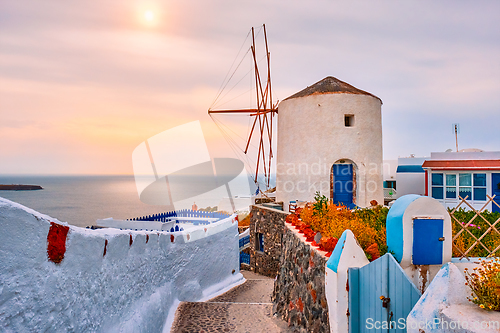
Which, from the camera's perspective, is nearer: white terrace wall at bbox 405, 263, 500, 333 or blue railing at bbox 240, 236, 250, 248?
white terrace wall at bbox 405, 263, 500, 333

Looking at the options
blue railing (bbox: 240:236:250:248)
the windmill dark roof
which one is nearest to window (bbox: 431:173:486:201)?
the windmill dark roof

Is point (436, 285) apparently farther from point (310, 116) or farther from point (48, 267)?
point (310, 116)

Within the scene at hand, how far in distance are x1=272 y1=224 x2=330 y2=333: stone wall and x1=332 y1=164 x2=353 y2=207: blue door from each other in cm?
642

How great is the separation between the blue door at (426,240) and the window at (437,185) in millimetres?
9877

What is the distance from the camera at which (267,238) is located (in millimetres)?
15789

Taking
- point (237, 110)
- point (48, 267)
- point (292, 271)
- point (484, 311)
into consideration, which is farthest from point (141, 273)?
point (237, 110)

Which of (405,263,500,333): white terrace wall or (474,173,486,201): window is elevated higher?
(474,173,486,201): window

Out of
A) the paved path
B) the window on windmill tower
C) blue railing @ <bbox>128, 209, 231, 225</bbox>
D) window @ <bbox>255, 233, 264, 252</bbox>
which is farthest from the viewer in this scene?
window @ <bbox>255, 233, 264, 252</bbox>

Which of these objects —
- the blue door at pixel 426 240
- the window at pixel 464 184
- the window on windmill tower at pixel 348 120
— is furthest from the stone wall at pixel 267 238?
the blue door at pixel 426 240

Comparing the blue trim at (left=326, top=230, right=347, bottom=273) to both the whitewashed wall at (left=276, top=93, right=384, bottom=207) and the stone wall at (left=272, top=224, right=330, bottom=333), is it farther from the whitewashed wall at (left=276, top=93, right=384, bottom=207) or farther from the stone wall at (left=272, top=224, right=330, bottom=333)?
the whitewashed wall at (left=276, top=93, right=384, bottom=207)

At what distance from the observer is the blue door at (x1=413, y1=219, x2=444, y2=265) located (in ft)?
16.8

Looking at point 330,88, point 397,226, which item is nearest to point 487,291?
point 397,226

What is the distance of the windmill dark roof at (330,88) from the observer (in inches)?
597

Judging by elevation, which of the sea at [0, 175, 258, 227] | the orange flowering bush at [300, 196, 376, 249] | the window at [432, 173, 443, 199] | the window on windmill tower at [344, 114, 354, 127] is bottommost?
the sea at [0, 175, 258, 227]
